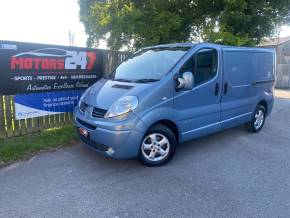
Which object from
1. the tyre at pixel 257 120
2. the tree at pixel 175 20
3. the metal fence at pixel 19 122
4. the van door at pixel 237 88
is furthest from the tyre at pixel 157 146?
the tree at pixel 175 20

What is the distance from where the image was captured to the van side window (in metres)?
4.28

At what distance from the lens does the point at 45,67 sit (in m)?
5.34

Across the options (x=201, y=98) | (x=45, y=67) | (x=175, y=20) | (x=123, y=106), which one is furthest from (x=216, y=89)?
(x=175, y=20)

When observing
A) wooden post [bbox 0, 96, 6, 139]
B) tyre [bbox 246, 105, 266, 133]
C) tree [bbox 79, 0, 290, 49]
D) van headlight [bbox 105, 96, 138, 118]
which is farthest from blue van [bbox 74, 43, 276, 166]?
tree [bbox 79, 0, 290, 49]

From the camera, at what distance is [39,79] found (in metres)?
5.29

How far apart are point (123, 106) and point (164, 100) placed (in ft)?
2.15

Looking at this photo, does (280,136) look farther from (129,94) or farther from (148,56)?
(129,94)

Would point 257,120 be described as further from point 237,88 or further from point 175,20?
point 175,20

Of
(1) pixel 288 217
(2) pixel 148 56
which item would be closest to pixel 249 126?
(2) pixel 148 56

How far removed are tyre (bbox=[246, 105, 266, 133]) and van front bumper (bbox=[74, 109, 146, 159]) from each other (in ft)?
10.7

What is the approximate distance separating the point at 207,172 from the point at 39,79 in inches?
147

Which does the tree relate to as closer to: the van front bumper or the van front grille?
the van front grille

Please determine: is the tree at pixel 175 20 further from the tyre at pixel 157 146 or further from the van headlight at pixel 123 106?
the van headlight at pixel 123 106

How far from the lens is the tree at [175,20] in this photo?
8.99m
